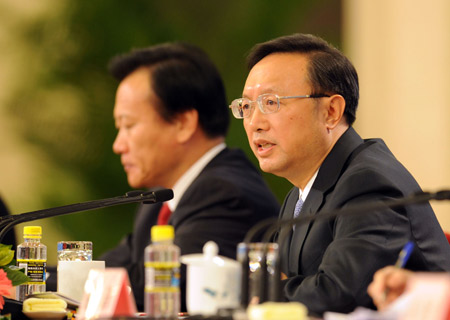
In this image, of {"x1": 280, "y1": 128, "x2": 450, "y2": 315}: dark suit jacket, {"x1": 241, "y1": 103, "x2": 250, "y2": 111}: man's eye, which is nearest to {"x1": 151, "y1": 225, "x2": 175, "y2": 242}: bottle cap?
{"x1": 280, "y1": 128, "x2": 450, "y2": 315}: dark suit jacket

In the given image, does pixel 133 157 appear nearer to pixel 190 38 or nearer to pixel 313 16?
pixel 190 38

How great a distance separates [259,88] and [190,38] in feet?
10.1

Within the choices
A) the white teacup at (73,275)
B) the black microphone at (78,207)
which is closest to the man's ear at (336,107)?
the black microphone at (78,207)

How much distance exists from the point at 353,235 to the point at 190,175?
1.74 m

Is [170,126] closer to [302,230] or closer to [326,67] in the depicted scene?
[326,67]

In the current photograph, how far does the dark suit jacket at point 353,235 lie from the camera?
6.50 ft

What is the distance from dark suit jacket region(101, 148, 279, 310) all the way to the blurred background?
165cm

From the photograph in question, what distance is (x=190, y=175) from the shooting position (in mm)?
3697

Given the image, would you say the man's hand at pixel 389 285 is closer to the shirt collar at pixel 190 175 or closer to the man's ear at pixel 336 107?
the man's ear at pixel 336 107

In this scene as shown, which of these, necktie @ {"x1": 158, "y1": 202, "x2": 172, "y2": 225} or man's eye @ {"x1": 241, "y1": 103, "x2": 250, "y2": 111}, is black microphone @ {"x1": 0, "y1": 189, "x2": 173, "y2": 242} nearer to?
man's eye @ {"x1": 241, "y1": 103, "x2": 250, "y2": 111}

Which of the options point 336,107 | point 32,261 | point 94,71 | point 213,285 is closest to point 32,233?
point 32,261

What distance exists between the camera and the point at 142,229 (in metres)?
3.84

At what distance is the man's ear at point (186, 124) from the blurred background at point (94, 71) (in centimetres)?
140

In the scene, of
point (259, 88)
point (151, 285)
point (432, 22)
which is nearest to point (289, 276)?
point (259, 88)
